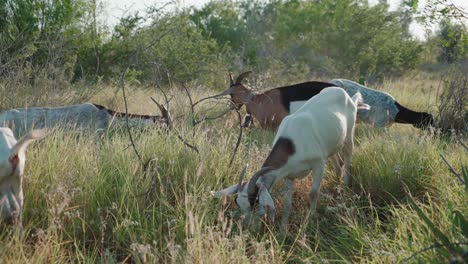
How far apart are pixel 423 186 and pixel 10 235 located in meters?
3.45

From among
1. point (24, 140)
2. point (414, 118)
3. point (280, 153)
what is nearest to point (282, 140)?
point (280, 153)

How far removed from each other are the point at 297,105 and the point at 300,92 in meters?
0.24

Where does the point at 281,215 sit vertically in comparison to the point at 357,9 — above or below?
below

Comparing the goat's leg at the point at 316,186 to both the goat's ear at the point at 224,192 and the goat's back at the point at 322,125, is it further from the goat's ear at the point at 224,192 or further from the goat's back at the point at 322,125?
the goat's ear at the point at 224,192

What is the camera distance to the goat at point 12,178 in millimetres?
3615

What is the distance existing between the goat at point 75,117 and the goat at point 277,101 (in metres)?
1.58

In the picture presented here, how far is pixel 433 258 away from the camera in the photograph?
2.98 meters

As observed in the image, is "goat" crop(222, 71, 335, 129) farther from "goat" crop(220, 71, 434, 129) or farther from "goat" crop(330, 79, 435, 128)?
"goat" crop(330, 79, 435, 128)

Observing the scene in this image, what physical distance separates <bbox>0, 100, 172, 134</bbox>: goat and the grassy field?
79 centimetres

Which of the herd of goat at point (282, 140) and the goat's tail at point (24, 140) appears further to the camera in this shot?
the herd of goat at point (282, 140)

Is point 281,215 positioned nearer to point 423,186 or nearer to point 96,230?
point 423,186

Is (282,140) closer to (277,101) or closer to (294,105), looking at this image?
(294,105)

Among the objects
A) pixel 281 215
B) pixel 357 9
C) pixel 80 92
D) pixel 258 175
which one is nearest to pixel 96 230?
pixel 258 175

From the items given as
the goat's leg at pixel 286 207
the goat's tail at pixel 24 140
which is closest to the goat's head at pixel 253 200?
the goat's leg at pixel 286 207
